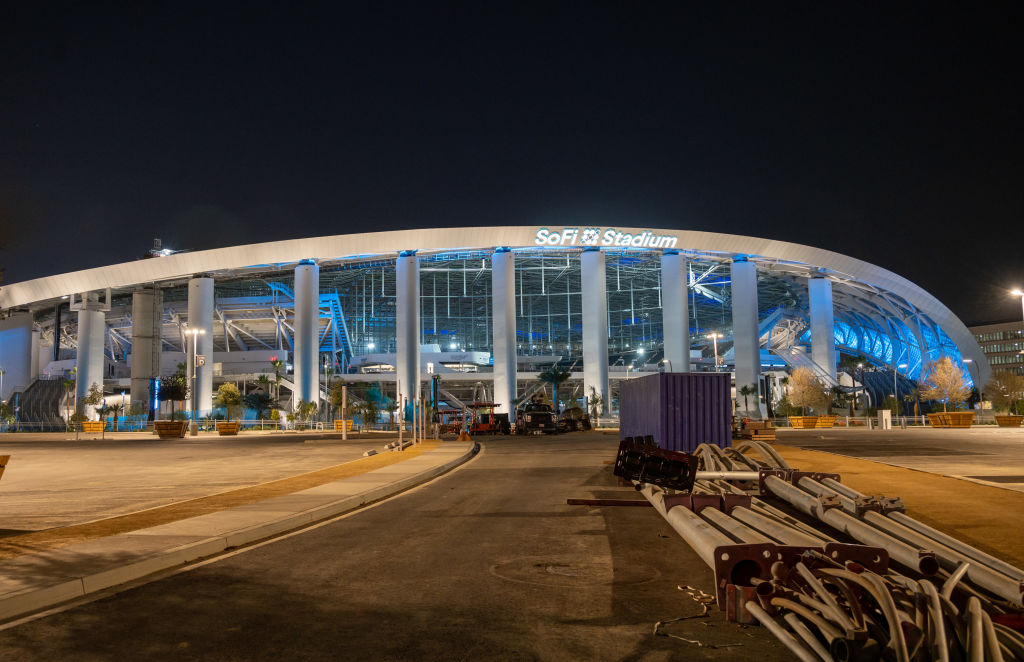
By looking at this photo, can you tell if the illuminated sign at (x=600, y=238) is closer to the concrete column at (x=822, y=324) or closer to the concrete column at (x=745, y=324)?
the concrete column at (x=745, y=324)

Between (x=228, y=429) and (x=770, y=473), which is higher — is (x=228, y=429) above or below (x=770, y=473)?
below

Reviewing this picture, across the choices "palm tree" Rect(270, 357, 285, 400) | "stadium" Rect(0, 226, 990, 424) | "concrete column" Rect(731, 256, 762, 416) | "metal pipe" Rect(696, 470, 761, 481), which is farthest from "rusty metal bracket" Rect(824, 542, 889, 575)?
→ "concrete column" Rect(731, 256, 762, 416)

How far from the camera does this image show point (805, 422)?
68.2 metres

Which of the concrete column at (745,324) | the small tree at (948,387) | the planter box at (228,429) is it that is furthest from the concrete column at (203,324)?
the small tree at (948,387)

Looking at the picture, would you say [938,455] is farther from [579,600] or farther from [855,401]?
[855,401]

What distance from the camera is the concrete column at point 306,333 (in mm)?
75625

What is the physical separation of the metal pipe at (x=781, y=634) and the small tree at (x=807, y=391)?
7807 centimetres

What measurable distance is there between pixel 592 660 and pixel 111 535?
8237 mm

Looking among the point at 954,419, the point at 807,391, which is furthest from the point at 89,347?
the point at 954,419

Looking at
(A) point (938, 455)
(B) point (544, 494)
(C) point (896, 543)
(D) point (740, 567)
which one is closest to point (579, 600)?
(D) point (740, 567)

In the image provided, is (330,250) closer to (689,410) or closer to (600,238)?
(600,238)

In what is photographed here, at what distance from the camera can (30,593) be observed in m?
7.04

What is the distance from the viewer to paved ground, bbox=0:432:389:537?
46.1 ft

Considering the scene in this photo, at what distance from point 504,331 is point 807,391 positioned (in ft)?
111
